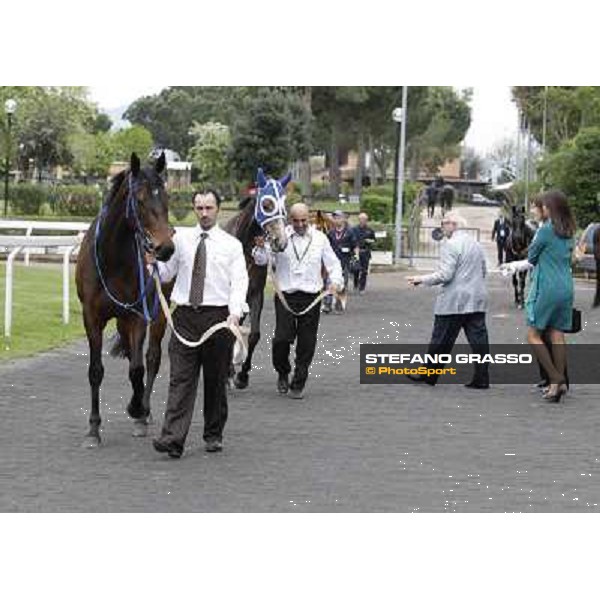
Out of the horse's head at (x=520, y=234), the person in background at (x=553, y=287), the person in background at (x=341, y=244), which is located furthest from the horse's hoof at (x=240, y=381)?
the horse's head at (x=520, y=234)

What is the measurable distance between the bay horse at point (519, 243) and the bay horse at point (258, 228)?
39.7ft

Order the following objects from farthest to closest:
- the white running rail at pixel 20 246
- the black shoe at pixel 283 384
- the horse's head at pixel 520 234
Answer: the horse's head at pixel 520 234
the white running rail at pixel 20 246
the black shoe at pixel 283 384

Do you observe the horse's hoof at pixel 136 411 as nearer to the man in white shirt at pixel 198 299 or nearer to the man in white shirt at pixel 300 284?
the man in white shirt at pixel 198 299

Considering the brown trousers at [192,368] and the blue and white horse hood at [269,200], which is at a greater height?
the blue and white horse hood at [269,200]

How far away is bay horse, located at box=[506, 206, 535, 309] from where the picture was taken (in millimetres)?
25266

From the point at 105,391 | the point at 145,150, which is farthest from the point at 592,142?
the point at 145,150

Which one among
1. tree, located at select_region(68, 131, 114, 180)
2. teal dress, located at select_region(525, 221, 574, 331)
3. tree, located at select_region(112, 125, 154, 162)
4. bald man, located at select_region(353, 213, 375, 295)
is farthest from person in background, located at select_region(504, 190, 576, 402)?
tree, located at select_region(112, 125, 154, 162)

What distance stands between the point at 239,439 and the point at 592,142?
95.7ft

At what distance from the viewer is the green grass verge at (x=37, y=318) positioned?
16.4 m

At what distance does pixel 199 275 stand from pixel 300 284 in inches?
141

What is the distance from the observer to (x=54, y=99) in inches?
2803

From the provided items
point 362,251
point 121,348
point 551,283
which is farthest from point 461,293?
point 362,251

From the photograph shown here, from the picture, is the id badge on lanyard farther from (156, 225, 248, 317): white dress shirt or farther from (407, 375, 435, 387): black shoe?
(156, 225, 248, 317): white dress shirt

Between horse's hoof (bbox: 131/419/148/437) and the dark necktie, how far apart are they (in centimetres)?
146
